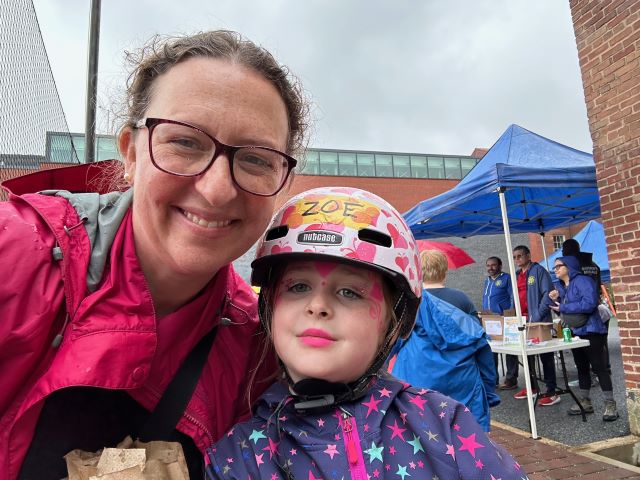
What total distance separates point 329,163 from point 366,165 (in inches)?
108

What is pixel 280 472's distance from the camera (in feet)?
4.95

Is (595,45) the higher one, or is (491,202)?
(595,45)

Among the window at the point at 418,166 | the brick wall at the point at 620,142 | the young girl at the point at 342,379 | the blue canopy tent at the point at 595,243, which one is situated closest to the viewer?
the young girl at the point at 342,379

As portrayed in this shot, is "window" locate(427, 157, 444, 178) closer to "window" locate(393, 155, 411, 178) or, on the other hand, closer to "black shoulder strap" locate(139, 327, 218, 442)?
"window" locate(393, 155, 411, 178)

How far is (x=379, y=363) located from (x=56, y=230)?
113 cm

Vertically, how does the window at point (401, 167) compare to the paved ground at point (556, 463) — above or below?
above

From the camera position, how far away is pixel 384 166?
104 ft

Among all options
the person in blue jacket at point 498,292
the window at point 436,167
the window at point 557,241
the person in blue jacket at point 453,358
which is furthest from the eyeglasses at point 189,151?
the window at point 557,241

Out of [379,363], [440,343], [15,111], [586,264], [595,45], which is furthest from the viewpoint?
[586,264]

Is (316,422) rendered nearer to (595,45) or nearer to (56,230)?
(56,230)

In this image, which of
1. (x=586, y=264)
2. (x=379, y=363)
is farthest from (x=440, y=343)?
(x=586, y=264)

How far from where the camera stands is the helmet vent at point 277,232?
1836 millimetres

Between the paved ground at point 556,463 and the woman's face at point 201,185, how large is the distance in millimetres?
4332

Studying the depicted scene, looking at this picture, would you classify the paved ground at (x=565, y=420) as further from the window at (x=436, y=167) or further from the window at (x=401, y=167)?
the window at (x=436, y=167)
